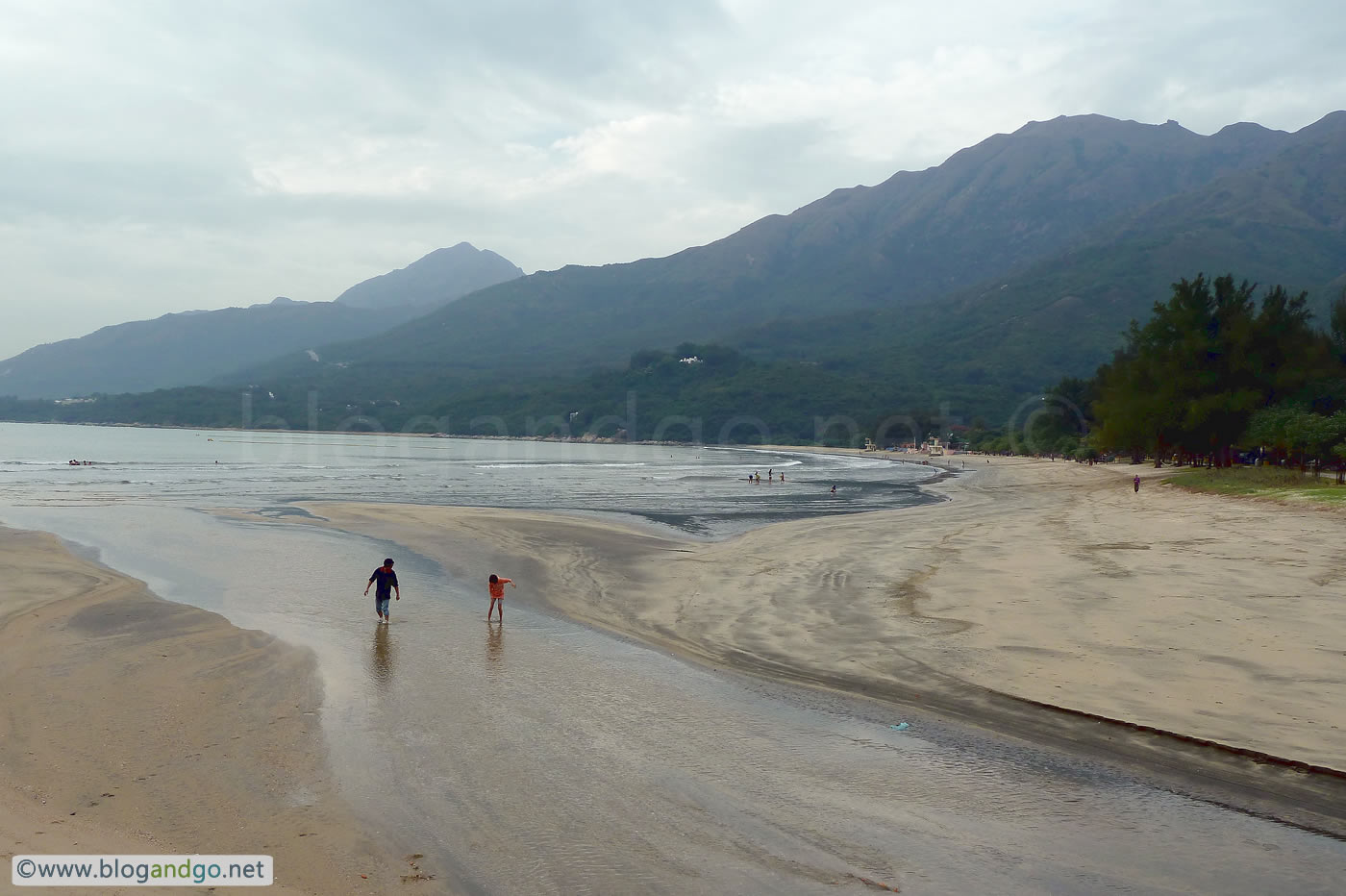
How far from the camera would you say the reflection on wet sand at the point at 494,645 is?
52.0 ft

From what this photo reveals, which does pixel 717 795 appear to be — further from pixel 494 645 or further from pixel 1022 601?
pixel 1022 601

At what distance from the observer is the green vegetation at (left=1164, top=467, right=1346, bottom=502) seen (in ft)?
119

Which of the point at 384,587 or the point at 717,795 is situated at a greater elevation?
Result: the point at 384,587

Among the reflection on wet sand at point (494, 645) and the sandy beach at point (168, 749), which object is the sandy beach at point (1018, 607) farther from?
the sandy beach at point (168, 749)

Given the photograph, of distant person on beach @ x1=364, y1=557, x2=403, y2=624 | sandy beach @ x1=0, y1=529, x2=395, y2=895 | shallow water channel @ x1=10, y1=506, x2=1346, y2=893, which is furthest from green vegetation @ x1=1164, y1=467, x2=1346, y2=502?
sandy beach @ x1=0, y1=529, x2=395, y2=895

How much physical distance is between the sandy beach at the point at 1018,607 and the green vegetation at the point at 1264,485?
2437mm

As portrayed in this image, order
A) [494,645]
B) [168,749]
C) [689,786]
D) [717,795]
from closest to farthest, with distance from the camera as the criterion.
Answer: [717,795] → [689,786] → [168,749] → [494,645]

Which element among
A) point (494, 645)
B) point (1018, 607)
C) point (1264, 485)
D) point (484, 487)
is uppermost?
point (1264, 485)

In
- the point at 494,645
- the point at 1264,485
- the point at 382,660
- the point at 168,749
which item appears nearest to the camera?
the point at 168,749

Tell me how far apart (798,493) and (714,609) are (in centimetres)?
4362

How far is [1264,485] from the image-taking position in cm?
4338

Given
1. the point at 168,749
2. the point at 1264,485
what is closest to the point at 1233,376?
the point at 1264,485

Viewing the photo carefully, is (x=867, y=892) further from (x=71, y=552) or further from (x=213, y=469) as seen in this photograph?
(x=213, y=469)

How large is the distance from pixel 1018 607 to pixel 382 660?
1370cm
